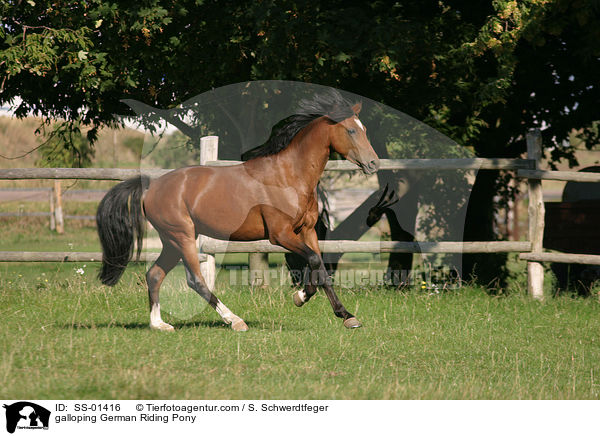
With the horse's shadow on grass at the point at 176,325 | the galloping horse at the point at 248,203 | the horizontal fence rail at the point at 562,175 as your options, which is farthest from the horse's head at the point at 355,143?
the horizontal fence rail at the point at 562,175

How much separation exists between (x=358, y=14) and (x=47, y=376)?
6523mm

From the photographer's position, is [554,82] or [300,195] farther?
[554,82]

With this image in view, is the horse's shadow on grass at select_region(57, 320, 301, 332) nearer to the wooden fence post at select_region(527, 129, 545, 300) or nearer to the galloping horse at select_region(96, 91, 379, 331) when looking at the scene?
the galloping horse at select_region(96, 91, 379, 331)

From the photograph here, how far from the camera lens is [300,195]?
19.1 feet

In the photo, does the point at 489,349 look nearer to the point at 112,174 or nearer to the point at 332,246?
the point at 332,246

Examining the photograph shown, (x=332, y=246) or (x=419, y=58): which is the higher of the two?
(x=419, y=58)

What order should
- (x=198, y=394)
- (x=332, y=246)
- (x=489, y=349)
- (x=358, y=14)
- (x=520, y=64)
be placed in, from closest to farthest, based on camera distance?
1. (x=198, y=394)
2. (x=489, y=349)
3. (x=332, y=246)
4. (x=358, y=14)
5. (x=520, y=64)

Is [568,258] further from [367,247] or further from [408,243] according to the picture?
[367,247]

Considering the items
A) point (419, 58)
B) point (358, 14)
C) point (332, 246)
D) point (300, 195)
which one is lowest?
point (332, 246)

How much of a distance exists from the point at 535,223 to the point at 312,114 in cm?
444
